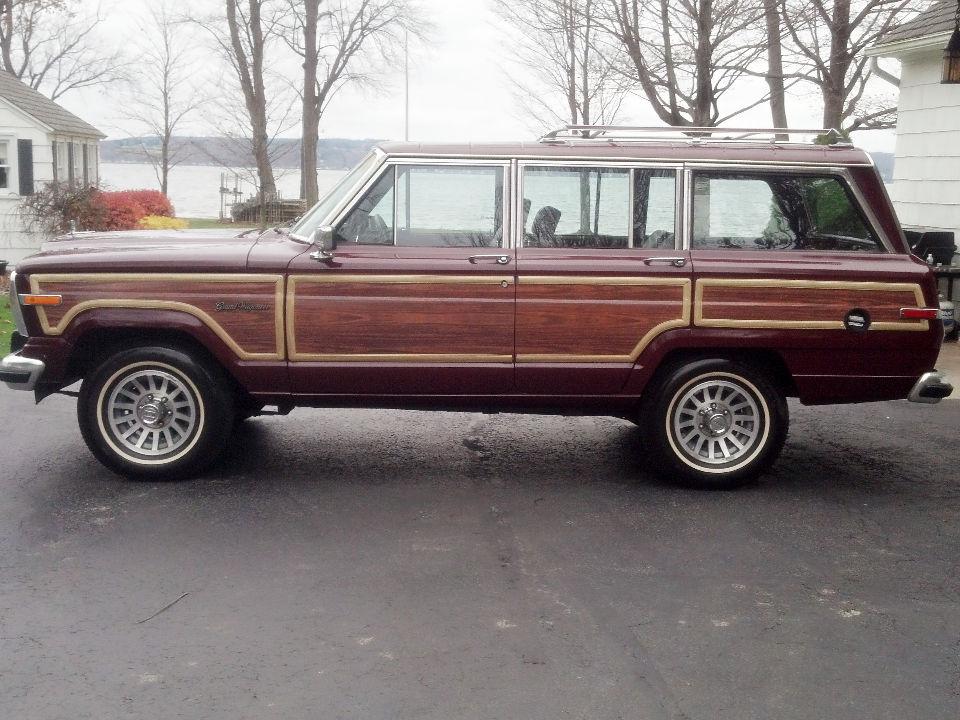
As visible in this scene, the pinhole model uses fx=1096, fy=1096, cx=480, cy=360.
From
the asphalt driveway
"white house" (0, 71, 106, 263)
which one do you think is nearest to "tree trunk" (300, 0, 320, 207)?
"white house" (0, 71, 106, 263)

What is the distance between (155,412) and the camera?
6445mm

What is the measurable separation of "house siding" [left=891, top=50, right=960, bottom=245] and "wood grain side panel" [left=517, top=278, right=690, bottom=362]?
335 inches

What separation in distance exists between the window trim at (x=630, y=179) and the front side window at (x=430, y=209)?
4.0 inches

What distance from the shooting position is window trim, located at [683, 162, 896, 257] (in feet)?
21.1

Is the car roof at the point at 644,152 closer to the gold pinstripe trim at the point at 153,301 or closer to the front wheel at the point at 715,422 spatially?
the gold pinstripe trim at the point at 153,301

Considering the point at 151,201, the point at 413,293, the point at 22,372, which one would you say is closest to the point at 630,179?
the point at 413,293

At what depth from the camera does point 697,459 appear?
6539 millimetres

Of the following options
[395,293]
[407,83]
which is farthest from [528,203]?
[407,83]

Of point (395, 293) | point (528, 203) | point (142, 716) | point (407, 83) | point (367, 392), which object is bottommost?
point (142, 716)

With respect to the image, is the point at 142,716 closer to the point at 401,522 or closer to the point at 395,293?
the point at 401,522

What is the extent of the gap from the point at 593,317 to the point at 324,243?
1.61 meters

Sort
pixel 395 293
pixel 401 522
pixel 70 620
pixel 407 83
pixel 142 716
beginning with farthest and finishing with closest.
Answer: pixel 407 83, pixel 395 293, pixel 401 522, pixel 70 620, pixel 142 716

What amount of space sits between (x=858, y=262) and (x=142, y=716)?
4666mm

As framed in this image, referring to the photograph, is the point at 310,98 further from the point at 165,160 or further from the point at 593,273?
the point at 593,273
